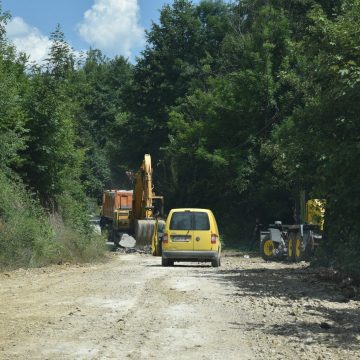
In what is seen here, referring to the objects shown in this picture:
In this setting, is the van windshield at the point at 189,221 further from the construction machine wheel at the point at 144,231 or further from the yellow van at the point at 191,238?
the construction machine wheel at the point at 144,231

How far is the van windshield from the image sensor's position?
77.6 ft

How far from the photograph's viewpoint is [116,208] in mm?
47188

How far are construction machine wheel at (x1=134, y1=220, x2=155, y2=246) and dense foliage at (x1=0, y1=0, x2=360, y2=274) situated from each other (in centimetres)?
453

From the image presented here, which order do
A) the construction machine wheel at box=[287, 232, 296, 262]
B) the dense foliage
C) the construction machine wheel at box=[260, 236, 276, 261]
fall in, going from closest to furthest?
1. the dense foliage
2. the construction machine wheel at box=[287, 232, 296, 262]
3. the construction machine wheel at box=[260, 236, 276, 261]

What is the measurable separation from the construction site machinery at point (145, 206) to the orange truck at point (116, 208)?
495 centimetres

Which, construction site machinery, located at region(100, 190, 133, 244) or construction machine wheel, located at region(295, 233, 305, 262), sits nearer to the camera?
construction machine wheel, located at region(295, 233, 305, 262)

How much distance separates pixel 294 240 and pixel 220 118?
16.3 metres

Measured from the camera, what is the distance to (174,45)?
56156 millimetres

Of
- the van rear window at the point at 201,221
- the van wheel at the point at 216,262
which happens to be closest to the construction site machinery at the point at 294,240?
the van wheel at the point at 216,262

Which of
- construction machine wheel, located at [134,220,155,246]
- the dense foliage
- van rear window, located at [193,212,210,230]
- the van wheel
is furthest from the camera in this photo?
construction machine wheel, located at [134,220,155,246]

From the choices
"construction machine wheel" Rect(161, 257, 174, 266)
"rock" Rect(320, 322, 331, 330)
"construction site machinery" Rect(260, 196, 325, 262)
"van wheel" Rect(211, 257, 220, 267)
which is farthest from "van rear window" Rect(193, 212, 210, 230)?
"rock" Rect(320, 322, 331, 330)

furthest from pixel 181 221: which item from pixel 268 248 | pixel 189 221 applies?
pixel 268 248

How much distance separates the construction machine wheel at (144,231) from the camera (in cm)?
3569

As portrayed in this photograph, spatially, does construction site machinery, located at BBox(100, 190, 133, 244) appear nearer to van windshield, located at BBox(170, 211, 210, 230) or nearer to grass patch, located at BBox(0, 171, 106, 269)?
grass patch, located at BBox(0, 171, 106, 269)
